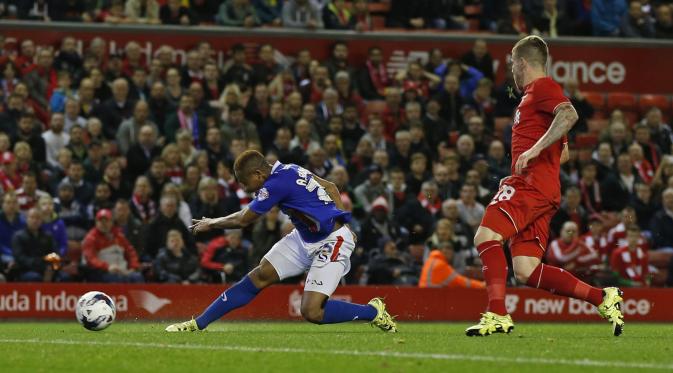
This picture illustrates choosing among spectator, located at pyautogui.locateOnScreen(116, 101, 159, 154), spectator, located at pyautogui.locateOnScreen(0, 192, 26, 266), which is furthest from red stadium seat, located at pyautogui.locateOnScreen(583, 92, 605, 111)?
spectator, located at pyautogui.locateOnScreen(0, 192, 26, 266)

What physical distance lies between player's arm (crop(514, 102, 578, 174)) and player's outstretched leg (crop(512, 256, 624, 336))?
843 millimetres

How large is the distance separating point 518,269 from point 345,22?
14.0 metres

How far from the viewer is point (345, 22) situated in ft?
82.0

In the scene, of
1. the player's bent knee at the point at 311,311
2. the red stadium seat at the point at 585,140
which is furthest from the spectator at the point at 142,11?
the player's bent knee at the point at 311,311

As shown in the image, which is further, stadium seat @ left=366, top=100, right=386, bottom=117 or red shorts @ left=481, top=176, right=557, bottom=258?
stadium seat @ left=366, top=100, right=386, bottom=117

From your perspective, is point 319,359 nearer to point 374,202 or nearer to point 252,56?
point 374,202

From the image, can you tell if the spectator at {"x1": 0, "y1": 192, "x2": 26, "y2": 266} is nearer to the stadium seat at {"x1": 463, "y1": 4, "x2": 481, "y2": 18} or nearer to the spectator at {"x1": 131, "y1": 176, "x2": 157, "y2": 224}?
the spectator at {"x1": 131, "y1": 176, "x2": 157, "y2": 224}

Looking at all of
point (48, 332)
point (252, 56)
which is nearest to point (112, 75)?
point (252, 56)

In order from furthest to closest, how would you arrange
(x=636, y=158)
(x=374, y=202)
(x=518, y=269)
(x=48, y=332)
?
(x=636, y=158)
(x=374, y=202)
(x=48, y=332)
(x=518, y=269)

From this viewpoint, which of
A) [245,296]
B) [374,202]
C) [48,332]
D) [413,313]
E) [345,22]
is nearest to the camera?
A: [245,296]

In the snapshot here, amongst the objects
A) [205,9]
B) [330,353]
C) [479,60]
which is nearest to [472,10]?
[479,60]

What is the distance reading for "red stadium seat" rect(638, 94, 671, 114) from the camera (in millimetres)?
25641

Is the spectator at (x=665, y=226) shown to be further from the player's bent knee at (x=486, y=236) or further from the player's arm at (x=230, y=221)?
the player's arm at (x=230, y=221)

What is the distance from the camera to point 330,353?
985cm
